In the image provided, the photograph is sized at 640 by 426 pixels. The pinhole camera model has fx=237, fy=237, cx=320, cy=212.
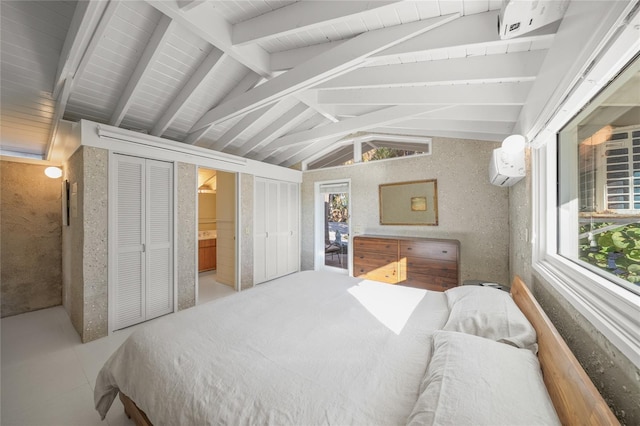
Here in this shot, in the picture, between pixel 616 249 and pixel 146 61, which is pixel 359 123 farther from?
pixel 616 249

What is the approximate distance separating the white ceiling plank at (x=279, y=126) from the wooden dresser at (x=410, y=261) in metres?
2.22

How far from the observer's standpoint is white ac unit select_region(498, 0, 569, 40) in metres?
1.10

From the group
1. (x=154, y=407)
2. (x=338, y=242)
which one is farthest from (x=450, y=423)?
(x=338, y=242)

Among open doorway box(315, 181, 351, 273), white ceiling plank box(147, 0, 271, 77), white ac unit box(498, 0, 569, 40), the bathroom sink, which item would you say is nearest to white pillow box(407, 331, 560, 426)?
white ac unit box(498, 0, 569, 40)

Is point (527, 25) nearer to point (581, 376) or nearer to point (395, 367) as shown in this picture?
point (581, 376)

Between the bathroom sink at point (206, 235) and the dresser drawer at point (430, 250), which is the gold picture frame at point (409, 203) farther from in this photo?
the bathroom sink at point (206, 235)

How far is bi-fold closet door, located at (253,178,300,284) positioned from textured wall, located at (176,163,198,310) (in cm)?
116

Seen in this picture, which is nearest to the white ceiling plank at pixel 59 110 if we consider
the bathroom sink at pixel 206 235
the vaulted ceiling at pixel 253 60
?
the vaulted ceiling at pixel 253 60

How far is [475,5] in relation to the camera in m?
1.44

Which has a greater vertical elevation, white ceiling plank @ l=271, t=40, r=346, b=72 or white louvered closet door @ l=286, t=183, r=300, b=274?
white ceiling plank @ l=271, t=40, r=346, b=72

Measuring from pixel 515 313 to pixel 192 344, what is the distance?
1.90 metres

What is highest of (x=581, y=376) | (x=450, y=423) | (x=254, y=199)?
(x=254, y=199)

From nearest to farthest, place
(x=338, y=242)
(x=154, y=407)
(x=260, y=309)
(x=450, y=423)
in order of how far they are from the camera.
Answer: (x=450, y=423)
(x=154, y=407)
(x=260, y=309)
(x=338, y=242)

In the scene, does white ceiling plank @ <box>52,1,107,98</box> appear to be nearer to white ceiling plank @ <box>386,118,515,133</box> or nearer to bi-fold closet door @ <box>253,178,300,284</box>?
bi-fold closet door @ <box>253,178,300,284</box>
